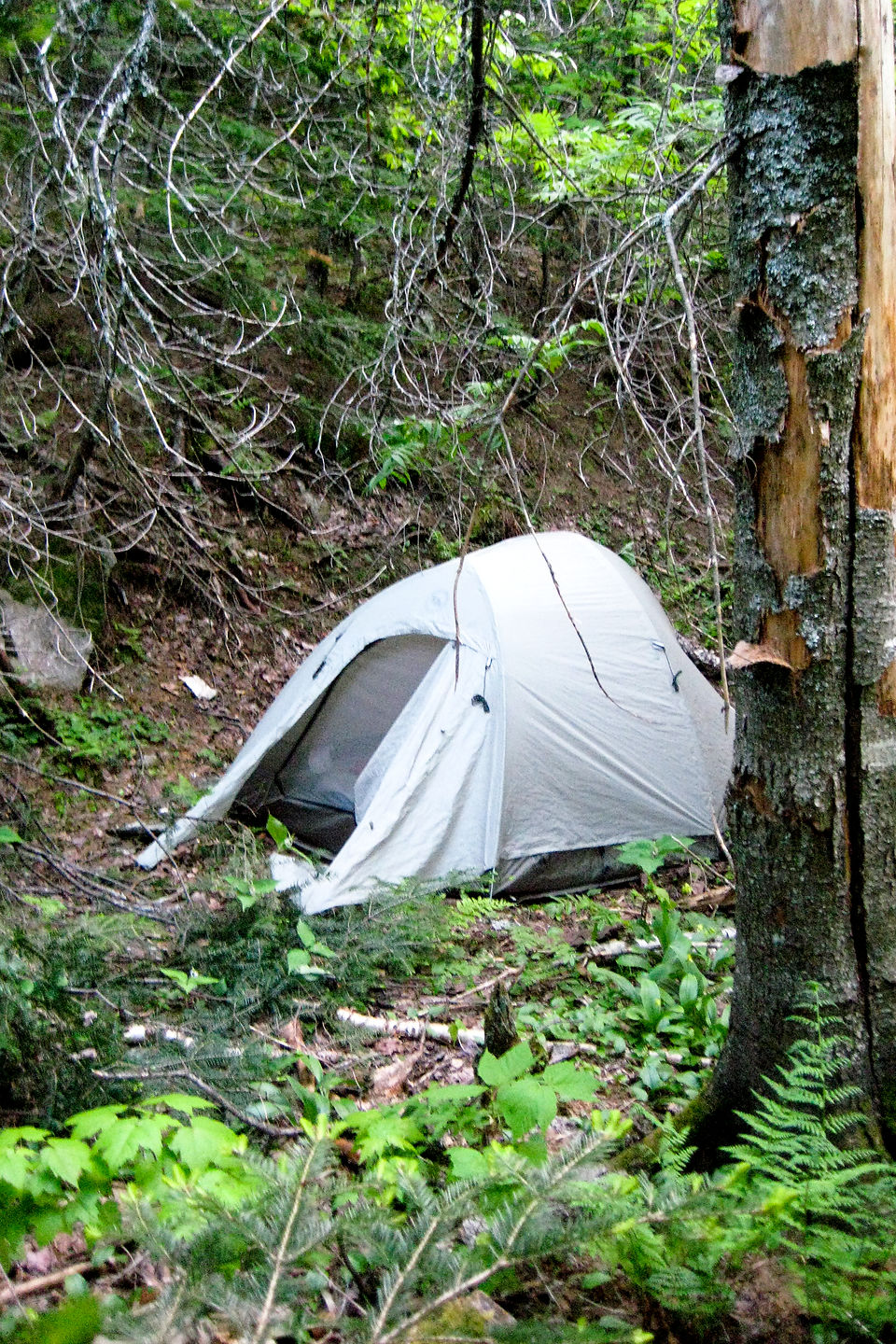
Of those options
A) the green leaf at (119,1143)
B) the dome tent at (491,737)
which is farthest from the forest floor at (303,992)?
the dome tent at (491,737)

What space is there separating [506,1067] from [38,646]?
213 inches

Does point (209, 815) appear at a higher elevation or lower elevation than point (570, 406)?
lower

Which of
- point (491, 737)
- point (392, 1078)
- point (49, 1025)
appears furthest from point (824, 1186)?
point (491, 737)

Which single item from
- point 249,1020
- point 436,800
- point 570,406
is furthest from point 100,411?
point 570,406

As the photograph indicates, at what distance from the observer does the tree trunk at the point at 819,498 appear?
1.99 m

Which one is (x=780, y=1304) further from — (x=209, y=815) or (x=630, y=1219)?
(x=209, y=815)

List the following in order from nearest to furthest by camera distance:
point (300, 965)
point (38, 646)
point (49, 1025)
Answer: point (49, 1025) → point (300, 965) → point (38, 646)

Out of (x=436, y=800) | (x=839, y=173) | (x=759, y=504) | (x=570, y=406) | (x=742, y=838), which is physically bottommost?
(x=436, y=800)

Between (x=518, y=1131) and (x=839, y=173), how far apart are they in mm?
2151

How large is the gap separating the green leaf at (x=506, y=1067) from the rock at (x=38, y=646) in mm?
4991

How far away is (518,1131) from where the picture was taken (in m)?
2.14

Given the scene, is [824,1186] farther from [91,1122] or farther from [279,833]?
[279,833]

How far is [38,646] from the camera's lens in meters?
6.71

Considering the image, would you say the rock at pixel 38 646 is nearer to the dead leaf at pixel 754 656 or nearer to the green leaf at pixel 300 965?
the green leaf at pixel 300 965
